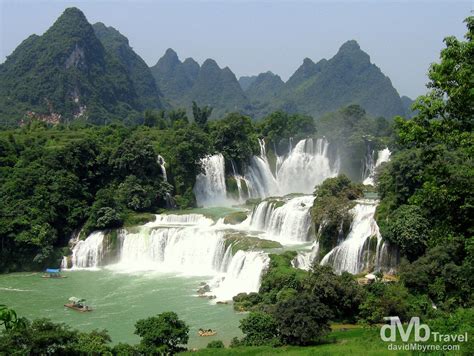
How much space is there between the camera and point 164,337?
1305 centimetres

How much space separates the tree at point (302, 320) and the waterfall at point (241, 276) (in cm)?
562

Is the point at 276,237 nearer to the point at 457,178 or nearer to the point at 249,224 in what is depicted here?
the point at 249,224

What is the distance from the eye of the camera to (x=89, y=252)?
83.3 feet

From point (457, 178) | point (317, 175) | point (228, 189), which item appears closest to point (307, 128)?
point (317, 175)

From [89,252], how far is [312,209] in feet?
34.4

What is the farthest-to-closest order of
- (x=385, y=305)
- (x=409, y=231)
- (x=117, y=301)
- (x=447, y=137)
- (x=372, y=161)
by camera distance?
1. (x=372, y=161)
2. (x=117, y=301)
3. (x=409, y=231)
4. (x=385, y=305)
5. (x=447, y=137)

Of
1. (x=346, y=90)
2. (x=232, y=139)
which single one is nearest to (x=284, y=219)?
(x=232, y=139)

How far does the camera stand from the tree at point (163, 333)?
1289 cm

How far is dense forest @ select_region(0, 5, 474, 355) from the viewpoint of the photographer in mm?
7434

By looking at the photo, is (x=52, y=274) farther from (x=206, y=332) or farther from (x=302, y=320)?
(x=302, y=320)

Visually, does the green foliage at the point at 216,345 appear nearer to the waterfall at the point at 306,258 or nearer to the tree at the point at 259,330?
the tree at the point at 259,330

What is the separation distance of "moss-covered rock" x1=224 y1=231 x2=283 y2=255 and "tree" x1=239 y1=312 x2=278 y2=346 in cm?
738

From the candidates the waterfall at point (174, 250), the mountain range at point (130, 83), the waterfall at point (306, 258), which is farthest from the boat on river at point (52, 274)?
the mountain range at point (130, 83)

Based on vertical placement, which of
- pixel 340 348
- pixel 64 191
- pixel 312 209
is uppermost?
pixel 64 191
